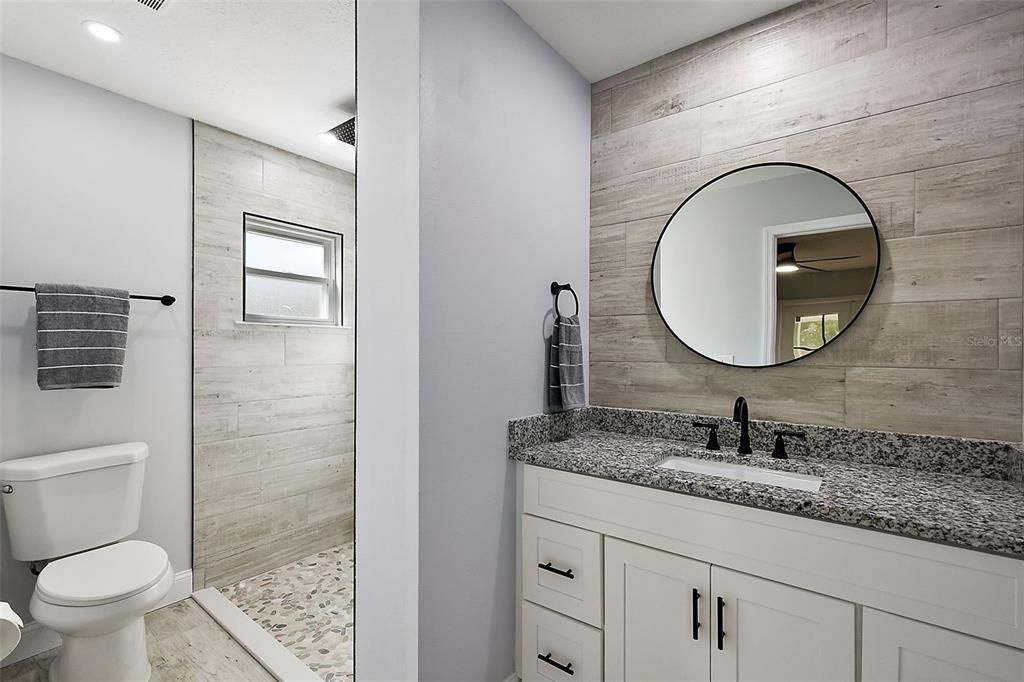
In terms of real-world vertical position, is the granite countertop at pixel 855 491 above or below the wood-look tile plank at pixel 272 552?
above

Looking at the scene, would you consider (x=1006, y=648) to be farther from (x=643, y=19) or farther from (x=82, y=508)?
(x=82, y=508)

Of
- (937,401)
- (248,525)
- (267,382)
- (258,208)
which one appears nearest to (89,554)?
(248,525)

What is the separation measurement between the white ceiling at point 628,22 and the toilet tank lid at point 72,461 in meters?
2.36

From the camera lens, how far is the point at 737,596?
133 centimetres

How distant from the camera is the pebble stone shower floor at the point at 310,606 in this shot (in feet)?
6.98

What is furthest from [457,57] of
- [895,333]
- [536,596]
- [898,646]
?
[898,646]

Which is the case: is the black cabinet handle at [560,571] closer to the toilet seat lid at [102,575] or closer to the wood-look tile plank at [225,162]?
the toilet seat lid at [102,575]

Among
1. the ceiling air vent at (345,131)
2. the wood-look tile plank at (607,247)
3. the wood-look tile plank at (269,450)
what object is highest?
the ceiling air vent at (345,131)

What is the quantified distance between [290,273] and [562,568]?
2.29 metres

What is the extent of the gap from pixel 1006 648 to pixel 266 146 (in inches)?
134

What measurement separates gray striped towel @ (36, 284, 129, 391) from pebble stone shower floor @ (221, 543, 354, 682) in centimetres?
124

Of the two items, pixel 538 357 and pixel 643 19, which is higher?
pixel 643 19

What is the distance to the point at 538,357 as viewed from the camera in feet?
6.30

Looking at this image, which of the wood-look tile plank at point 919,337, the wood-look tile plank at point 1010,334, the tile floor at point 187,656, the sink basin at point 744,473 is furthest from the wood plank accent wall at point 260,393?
the wood-look tile plank at point 1010,334
